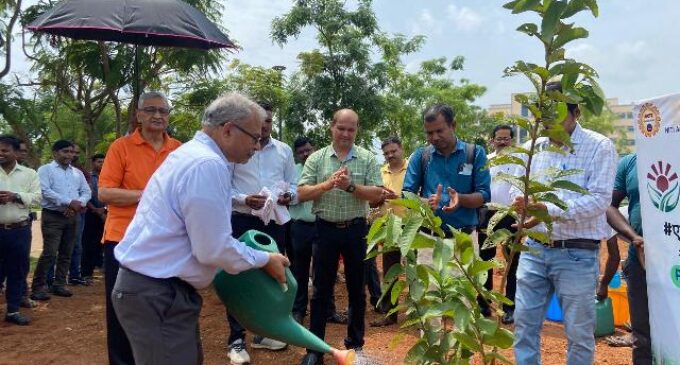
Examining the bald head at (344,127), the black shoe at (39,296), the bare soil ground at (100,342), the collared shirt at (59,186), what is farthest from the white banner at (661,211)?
the black shoe at (39,296)

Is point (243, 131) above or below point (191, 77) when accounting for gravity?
below

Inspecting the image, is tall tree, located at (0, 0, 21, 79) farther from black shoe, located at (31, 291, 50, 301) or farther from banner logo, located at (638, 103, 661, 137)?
banner logo, located at (638, 103, 661, 137)

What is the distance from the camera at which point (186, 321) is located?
2.43 meters

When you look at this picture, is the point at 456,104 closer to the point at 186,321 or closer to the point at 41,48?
the point at 41,48

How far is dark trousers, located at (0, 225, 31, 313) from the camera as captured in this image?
18.5 ft

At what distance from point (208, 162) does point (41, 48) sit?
31.3 ft

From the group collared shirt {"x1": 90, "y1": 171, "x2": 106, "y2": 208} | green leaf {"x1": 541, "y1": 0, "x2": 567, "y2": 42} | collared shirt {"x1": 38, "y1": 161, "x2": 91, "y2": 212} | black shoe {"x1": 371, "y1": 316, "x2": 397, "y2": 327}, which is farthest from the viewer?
collared shirt {"x1": 90, "y1": 171, "x2": 106, "y2": 208}

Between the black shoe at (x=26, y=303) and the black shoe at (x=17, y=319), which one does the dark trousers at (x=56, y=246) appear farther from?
the black shoe at (x=17, y=319)

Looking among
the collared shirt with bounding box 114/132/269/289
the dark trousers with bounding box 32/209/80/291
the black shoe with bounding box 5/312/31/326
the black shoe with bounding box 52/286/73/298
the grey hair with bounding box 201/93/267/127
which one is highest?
the grey hair with bounding box 201/93/267/127

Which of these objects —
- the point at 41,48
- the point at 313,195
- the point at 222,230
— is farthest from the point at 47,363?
the point at 41,48

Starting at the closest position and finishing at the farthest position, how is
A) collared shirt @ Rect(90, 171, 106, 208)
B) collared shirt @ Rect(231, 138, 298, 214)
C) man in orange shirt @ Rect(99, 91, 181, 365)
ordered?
man in orange shirt @ Rect(99, 91, 181, 365) < collared shirt @ Rect(231, 138, 298, 214) < collared shirt @ Rect(90, 171, 106, 208)

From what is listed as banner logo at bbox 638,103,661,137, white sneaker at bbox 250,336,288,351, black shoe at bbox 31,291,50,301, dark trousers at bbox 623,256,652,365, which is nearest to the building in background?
banner logo at bbox 638,103,661,137

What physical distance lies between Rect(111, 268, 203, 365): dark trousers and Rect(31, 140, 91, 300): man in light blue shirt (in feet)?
16.6

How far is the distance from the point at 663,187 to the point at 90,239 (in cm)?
760
